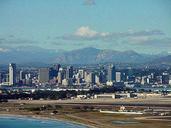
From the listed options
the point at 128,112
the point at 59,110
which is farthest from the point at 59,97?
the point at 128,112

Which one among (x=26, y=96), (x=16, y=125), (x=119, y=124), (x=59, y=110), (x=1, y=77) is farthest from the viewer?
(x=1, y=77)

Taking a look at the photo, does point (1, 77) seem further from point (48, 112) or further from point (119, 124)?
point (119, 124)

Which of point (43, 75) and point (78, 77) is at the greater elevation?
point (43, 75)

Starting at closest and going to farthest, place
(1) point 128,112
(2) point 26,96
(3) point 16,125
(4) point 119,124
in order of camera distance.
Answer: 1. (4) point 119,124
2. (3) point 16,125
3. (1) point 128,112
4. (2) point 26,96

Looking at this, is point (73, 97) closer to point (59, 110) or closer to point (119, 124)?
point (59, 110)

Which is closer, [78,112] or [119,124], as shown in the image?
[119,124]

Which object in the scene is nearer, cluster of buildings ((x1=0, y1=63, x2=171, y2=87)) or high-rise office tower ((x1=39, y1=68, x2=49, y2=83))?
cluster of buildings ((x1=0, y1=63, x2=171, y2=87))

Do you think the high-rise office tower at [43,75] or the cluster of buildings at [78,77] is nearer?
the cluster of buildings at [78,77]

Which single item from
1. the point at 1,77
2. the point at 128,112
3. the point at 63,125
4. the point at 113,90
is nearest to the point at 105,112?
the point at 128,112

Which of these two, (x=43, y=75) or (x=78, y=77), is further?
(x=43, y=75)

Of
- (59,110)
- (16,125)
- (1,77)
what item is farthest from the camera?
(1,77)
